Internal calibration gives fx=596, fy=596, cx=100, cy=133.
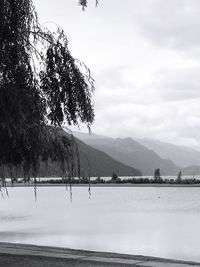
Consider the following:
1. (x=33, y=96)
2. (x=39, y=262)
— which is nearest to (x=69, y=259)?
(x=39, y=262)

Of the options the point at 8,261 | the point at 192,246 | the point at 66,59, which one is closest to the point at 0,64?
the point at 66,59

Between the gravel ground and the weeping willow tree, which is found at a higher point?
the weeping willow tree

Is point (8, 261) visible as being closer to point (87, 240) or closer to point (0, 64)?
point (0, 64)

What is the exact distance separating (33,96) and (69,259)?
114 inches

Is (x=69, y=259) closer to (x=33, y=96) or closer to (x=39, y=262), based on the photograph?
(x=39, y=262)

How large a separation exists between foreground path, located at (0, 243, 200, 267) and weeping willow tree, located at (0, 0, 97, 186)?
145 centimetres

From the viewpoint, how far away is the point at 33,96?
10.0m

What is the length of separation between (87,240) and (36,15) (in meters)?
10.5

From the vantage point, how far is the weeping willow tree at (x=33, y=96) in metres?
9.53

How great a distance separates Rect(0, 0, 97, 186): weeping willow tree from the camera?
953 cm

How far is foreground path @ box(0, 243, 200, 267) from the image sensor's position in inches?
383

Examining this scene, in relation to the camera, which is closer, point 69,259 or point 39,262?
point 39,262

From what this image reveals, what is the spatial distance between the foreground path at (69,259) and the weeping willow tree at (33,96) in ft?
4.76

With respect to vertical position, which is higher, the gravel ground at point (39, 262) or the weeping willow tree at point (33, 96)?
the weeping willow tree at point (33, 96)
